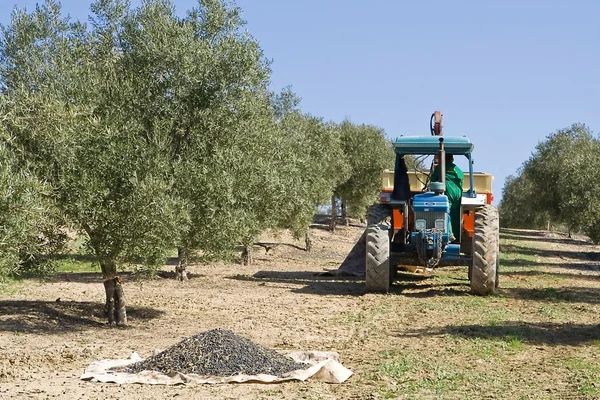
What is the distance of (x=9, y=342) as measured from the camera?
11633 mm

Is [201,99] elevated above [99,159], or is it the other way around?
[201,99]

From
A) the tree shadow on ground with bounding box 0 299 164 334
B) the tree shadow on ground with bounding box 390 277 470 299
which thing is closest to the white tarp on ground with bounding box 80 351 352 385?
the tree shadow on ground with bounding box 0 299 164 334

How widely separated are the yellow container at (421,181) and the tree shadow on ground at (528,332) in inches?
263

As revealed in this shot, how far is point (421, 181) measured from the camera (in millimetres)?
19859

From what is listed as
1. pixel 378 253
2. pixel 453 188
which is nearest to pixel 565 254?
pixel 453 188

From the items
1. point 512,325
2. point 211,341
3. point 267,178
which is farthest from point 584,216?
point 211,341

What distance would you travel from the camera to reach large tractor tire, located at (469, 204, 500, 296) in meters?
16.7

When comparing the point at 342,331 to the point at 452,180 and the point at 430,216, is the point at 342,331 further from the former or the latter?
the point at 452,180

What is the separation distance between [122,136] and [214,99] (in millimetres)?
3763

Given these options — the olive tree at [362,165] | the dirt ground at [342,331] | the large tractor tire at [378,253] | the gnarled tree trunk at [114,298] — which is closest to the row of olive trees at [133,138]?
the gnarled tree trunk at [114,298]

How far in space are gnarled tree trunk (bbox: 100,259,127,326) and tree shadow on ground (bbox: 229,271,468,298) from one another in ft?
18.8

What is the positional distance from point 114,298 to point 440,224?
23.3 ft

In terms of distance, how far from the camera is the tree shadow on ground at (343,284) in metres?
18.4

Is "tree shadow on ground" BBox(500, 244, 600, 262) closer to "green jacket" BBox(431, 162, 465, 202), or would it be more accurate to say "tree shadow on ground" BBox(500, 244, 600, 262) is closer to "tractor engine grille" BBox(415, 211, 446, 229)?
"green jacket" BBox(431, 162, 465, 202)
